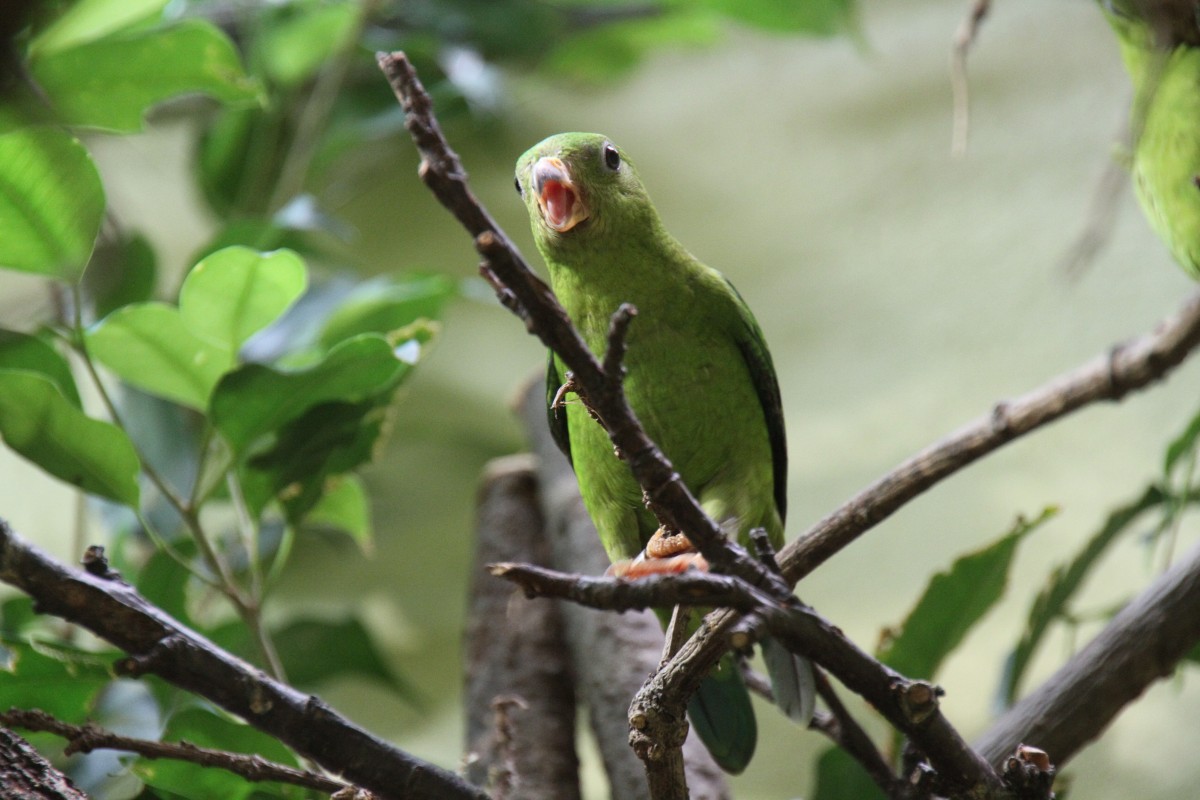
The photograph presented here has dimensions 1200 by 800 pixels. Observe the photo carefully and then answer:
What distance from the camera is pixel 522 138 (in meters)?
2.99

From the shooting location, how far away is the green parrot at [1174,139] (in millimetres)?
1357

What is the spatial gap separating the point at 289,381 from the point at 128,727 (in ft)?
1.84

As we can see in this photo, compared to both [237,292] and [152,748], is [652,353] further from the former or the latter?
[152,748]

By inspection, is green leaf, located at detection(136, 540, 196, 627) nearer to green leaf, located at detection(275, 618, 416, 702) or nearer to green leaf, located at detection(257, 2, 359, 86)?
green leaf, located at detection(275, 618, 416, 702)

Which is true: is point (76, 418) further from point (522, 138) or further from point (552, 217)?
point (522, 138)

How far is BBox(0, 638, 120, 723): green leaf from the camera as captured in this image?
1.20 m

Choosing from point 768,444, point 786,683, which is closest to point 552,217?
point 768,444

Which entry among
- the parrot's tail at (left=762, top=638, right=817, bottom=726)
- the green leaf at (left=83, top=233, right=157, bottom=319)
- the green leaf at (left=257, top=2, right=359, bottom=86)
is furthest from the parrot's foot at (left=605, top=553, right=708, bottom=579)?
the green leaf at (left=257, top=2, right=359, bottom=86)

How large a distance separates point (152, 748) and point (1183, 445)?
145 cm

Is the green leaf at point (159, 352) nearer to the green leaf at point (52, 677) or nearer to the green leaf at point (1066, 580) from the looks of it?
the green leaf at point (52, 677)

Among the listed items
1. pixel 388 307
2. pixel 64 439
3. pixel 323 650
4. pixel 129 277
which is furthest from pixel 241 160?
pixel 64 439

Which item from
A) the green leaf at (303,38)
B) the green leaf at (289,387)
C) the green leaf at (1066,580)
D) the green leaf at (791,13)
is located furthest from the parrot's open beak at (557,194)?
the green leaf at (303,38)

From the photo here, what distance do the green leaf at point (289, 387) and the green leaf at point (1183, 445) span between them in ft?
3.80

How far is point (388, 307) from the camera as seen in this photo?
1.81 metres
